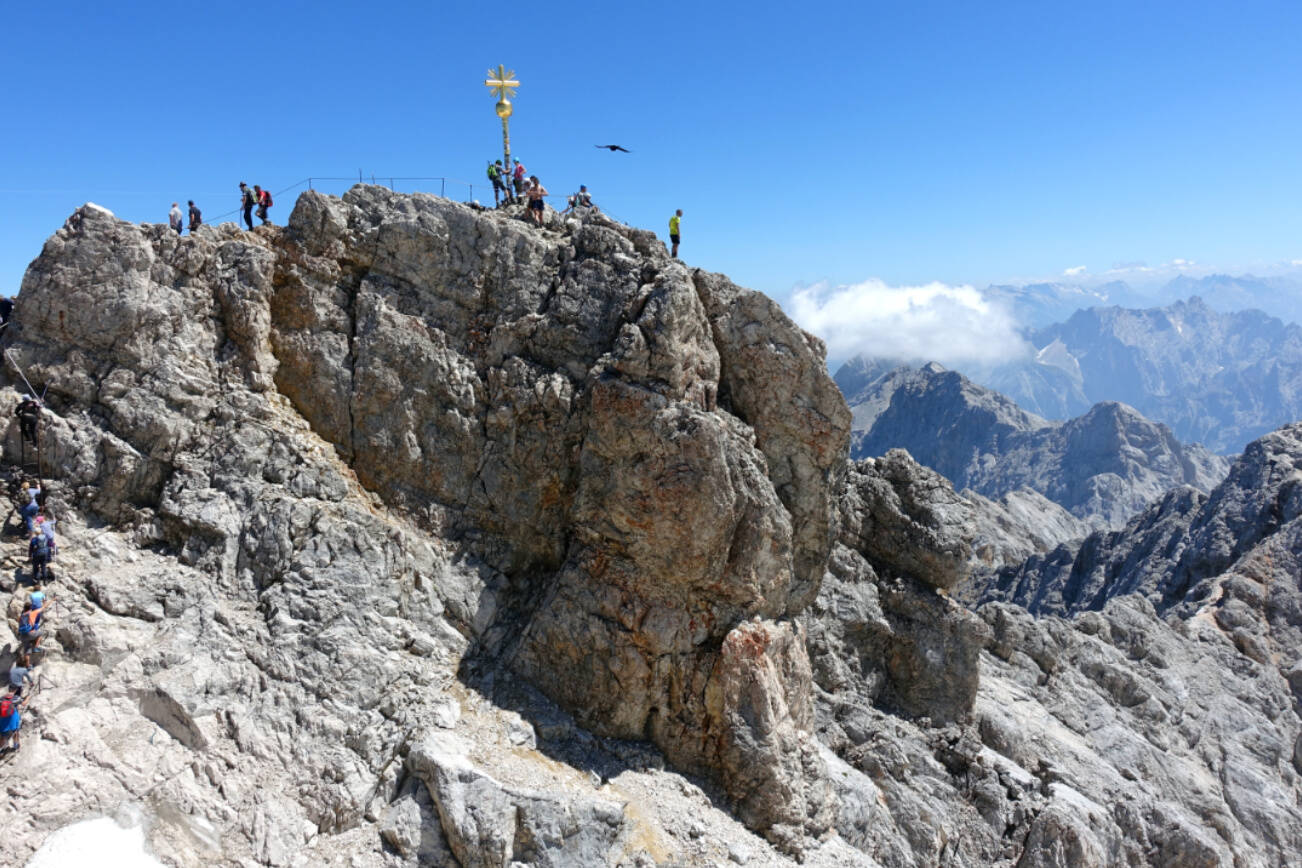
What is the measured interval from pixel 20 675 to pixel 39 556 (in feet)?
11.8

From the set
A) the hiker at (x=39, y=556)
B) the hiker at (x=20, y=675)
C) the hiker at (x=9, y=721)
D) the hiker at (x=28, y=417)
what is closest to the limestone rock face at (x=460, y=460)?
the hiker at (x=28, y=417)

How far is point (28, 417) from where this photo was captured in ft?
77.7

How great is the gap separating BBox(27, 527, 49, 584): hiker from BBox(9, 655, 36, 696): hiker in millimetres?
2540

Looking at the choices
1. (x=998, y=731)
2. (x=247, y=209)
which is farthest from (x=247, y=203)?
(x=998, y=731)

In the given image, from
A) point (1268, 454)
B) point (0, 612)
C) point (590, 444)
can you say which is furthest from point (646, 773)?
point (1268, 454)

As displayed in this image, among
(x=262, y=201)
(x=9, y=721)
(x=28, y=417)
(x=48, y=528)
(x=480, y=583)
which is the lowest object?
(x=9, y=721)

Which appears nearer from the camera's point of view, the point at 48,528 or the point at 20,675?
the point at 20,675

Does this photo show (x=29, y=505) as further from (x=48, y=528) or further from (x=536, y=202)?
(x=536, y=202)

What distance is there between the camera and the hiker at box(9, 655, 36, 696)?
63.8 ft

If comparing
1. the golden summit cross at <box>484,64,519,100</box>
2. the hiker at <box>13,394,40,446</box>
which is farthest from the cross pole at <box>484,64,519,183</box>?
the hiker at <box>13,394,40,446</box>

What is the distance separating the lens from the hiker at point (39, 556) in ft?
70.7

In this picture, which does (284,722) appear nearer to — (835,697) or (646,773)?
(646,773)

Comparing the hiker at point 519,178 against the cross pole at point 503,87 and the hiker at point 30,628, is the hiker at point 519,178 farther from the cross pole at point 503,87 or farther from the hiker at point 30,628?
the hiker at point 30,628

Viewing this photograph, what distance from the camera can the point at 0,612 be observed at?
20859mm
